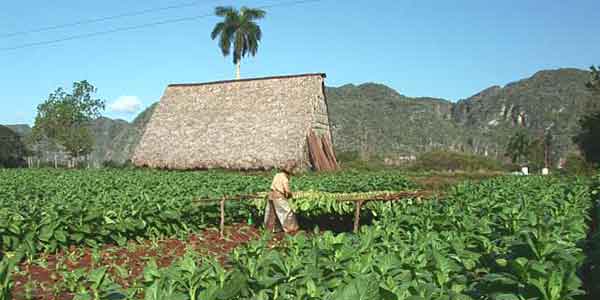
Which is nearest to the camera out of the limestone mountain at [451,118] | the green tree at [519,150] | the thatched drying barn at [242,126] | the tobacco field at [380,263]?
the tobacco field at [380,263]

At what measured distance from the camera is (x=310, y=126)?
29.6m

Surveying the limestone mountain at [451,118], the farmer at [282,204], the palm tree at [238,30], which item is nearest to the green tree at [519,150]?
the limestone mountain at [451,118]

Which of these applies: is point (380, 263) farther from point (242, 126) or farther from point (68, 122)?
point (68, 122)

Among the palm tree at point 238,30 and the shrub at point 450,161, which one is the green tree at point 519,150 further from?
the palm tree at point 238,30

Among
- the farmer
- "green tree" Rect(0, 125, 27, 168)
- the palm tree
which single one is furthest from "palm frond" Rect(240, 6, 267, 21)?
the farmer

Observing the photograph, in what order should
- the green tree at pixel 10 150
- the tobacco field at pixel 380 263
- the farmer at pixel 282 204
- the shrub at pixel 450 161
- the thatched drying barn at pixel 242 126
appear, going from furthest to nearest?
the green tree at pixel 10 150
the shrub at pixel 450 161
the thatched drying barn at pixel 242 126
the farmer at pixel 282 204
the tobacco field at pixel 380 263

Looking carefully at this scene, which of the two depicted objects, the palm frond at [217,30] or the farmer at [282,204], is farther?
the palm frond at [217,30]

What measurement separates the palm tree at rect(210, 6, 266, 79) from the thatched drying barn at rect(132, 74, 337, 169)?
1270 centimetres

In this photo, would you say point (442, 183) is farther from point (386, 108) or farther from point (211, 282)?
point (386, 108)

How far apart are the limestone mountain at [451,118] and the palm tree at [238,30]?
27188 millimetres

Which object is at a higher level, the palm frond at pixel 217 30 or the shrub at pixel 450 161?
the palm frond at pixel 217 30

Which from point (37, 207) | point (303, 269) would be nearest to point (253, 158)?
point (37, 207)

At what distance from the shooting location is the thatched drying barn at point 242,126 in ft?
95.9

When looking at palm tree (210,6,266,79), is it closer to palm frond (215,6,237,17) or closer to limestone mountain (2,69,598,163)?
palm frond (215,6,237,17)
